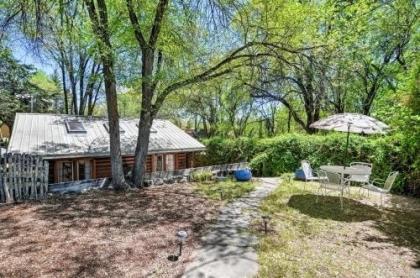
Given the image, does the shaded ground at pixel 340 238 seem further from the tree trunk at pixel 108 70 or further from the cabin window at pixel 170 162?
the cabin window at pixel 170 162

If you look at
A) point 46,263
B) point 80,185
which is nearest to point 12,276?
point 46,263

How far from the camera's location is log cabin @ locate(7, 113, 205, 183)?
12266 mm

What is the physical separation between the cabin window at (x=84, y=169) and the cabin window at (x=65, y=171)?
1.23 feet

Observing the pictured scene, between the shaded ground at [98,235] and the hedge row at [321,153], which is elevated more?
the hedge row at [321,153]

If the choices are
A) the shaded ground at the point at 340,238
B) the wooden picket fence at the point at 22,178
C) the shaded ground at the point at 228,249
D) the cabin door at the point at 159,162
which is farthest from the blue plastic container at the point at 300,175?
the wooden picket fence at the point at 22,178

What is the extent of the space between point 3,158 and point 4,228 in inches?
110

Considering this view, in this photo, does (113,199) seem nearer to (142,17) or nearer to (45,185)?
(45,185)

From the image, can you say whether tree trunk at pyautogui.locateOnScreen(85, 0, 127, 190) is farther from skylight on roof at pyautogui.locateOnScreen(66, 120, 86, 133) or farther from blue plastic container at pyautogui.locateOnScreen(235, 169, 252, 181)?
skylight on roof at pyautogui.locateOnScreen(66, 120, 86, 133)

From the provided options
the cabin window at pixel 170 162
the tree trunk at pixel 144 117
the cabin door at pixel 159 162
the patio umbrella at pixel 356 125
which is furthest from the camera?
the cabin window at pixel 170 162

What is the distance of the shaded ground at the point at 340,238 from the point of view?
4.48 meters

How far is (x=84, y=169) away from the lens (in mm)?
14000

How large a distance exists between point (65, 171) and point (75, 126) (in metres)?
2.25

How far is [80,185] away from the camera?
31.6 feet

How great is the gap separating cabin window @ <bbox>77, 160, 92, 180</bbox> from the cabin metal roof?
1.03m
